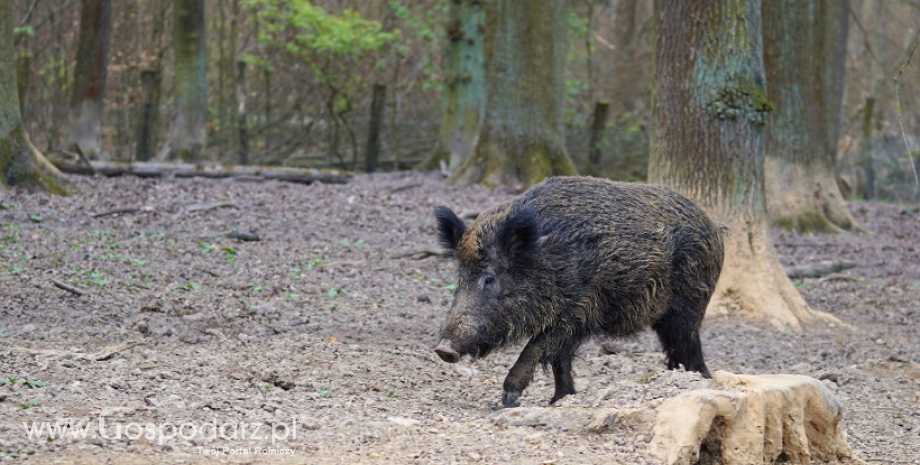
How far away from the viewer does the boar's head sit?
5906mm

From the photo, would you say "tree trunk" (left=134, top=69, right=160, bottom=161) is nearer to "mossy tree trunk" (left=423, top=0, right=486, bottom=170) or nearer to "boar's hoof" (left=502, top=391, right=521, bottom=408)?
"mossy tree trunk" (left=423, top=0, right=486, bottom=170)

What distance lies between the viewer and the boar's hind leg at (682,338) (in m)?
6.74

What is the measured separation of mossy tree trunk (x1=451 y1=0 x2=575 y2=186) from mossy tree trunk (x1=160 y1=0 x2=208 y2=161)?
17.2 feet

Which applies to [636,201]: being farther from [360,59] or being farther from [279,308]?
[360,59]

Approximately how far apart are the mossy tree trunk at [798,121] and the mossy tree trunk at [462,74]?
6.75 m

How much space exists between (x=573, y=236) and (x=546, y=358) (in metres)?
0.83

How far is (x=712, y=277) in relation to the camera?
6906 millimetres

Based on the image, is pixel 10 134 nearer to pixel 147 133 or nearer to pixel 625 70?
pixel 147 133

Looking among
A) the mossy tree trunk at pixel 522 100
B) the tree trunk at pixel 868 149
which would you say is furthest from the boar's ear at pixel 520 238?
the tree trunk at pixel 868 149

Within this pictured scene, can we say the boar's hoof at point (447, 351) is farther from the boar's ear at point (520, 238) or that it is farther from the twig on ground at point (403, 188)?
the twig on ground at point (403, 188)

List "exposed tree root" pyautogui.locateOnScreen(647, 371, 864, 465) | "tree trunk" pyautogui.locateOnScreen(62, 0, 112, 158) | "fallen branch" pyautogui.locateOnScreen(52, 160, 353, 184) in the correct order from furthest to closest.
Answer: "tree trunk" pyautogui.locateOnScreen(62, 0, 112, 158)
"fallen branch" pyautogui.locateOnScreen(52, 160, 353, 184)
"exposed tree root" pyautogui.locateOnScreen(647, 371, 864, 465)

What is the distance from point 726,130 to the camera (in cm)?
905

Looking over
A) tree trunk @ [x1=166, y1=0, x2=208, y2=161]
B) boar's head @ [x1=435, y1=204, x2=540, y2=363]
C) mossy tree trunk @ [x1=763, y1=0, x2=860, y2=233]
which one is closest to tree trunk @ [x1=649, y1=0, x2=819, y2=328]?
boar's head @ [x1=435, y1=204, x2=540, y2=363]

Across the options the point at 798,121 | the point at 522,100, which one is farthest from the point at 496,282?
the point at 522,100
